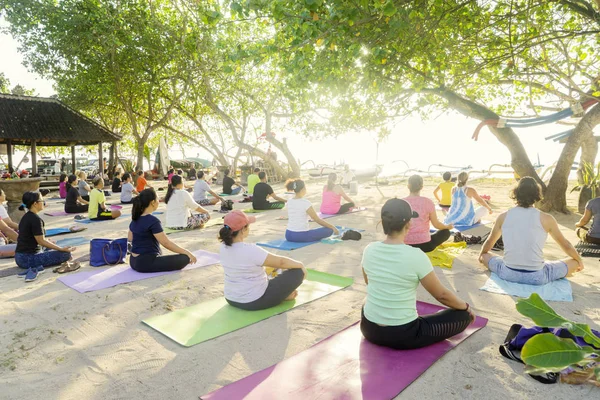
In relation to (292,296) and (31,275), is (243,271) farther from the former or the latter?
(31,275)

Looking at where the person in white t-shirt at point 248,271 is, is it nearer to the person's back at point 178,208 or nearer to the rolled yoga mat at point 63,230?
the person's back at point 178,208

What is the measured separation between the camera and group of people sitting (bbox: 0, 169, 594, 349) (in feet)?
9.52

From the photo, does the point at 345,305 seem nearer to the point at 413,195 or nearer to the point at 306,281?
the point at 306,281

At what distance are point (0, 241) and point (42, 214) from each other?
5.27 meters

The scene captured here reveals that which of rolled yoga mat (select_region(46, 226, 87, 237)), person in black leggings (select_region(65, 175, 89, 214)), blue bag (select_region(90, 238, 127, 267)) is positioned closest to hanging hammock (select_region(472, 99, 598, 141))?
blue bag (select_region(90, 238, 127, 267))

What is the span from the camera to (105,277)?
A: 17.2 feet

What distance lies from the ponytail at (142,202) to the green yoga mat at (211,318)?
5.28 ft

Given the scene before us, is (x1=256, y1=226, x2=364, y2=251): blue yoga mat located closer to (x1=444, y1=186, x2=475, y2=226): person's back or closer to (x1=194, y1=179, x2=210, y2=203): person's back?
(x1=444, y1=186, x2=475, y2=226): person's back

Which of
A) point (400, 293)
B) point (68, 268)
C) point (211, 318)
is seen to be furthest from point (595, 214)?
point (68, 268)

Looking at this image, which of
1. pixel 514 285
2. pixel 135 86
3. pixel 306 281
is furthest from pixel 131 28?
pixel 514 285

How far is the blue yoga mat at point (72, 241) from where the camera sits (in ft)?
24.4

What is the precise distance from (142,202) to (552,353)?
4.41m

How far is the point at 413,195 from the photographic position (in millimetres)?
5742

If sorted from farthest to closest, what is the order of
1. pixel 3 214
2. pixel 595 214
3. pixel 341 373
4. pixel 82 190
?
pixel 82 190 → pixel 3 214 → pixel 595 214 → pixel 341 373
